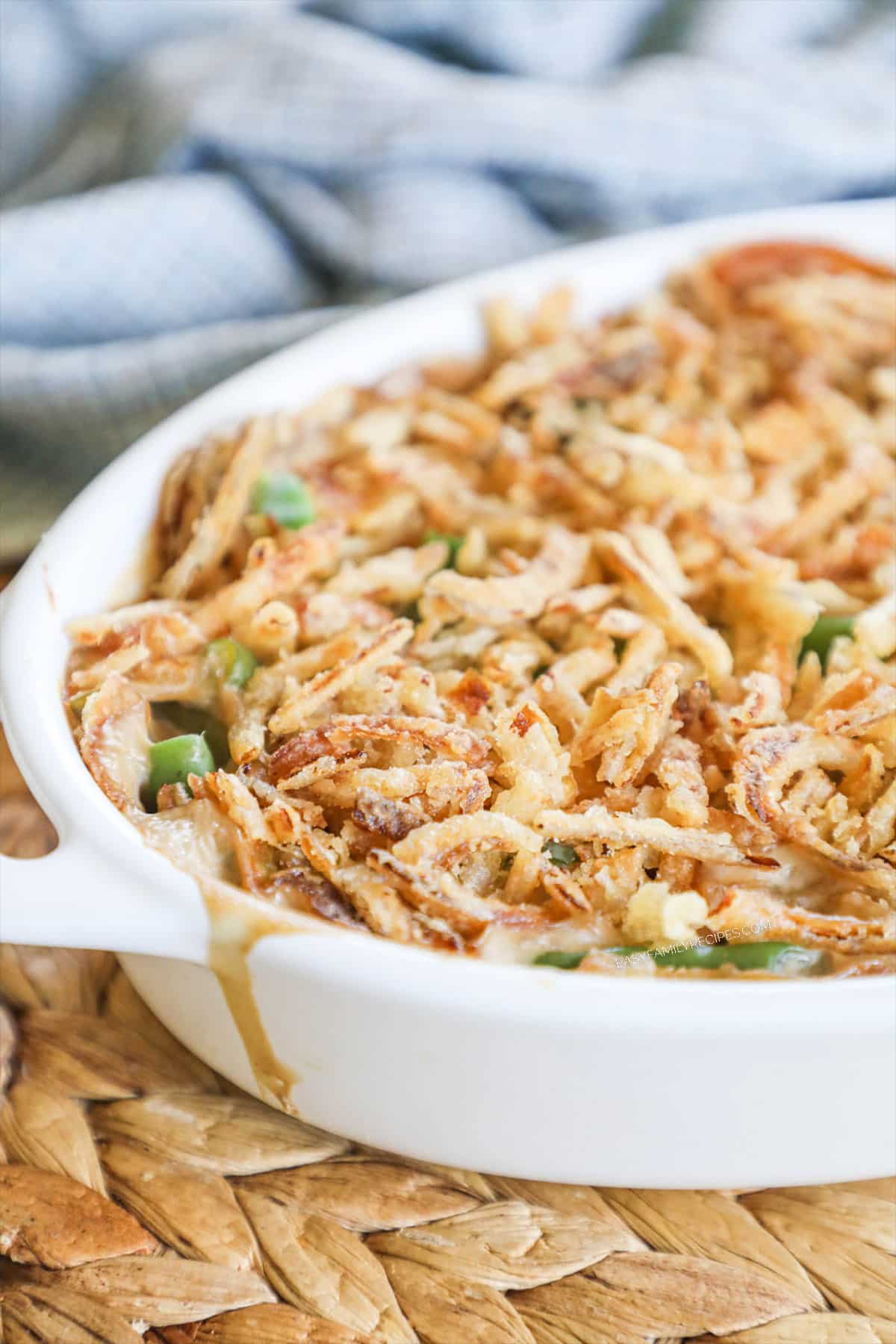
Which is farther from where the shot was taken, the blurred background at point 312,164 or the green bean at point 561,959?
the blurred background at point 312,164

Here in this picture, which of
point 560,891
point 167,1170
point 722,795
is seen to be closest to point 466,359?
point 722,795

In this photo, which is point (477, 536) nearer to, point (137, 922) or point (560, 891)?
point (560, 891)

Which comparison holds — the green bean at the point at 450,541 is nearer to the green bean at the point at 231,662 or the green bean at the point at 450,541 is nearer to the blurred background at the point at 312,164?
the green bean at the point at 231,662

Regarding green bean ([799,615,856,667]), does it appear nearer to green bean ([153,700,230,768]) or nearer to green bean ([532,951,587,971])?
green bean ([532,951,587,971])

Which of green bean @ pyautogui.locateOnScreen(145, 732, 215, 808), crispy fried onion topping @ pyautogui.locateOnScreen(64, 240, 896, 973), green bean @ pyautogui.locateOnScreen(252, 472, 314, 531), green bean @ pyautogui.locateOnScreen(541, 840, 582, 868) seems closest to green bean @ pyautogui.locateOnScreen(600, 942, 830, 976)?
crispy fried onion topping @ pyautogui.locateOnScreen(64, 240, 896, 973)

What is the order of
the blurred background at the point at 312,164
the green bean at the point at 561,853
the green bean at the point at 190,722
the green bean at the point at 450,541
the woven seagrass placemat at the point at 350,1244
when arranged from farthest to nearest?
the blurred background at the point at 312,164
the green bean at the point at 450,541
the green bean at the point at 190,722
the green bean at the point at 561,853
the woven seagrass placemat at the point at 350,1244

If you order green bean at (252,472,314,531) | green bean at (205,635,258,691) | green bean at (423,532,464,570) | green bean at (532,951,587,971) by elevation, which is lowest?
green bean at (532,951,587,971)

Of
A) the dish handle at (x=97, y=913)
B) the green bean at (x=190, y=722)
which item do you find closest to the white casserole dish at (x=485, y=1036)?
the dish handle at (x=97, y=913)
